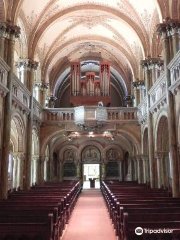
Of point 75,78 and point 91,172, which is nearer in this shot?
point 75,78

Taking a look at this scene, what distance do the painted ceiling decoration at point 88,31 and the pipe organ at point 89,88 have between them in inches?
86.6

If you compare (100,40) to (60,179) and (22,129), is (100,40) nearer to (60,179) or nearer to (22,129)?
(22,129)

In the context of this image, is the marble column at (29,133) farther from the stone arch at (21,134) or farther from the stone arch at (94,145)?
the stone arch at (94,145)

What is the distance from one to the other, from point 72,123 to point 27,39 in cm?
701

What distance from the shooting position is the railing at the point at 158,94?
1392 cm

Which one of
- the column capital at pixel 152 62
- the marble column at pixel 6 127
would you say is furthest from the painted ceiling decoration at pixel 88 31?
the marble column at pixel 6 127

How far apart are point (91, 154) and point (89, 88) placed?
25.8 ft

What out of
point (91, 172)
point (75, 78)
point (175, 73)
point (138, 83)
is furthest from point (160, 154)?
point (91, 172)

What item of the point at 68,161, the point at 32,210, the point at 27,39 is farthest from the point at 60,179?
the point at 32,210

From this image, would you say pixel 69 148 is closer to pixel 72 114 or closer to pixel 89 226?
pixel 72 114

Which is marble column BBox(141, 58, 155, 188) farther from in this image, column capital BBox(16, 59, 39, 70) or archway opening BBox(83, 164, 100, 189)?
archway opening BBox(83, 164, 100, 189)

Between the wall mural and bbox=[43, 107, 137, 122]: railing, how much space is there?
8.36 m

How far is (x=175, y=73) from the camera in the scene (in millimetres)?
12023

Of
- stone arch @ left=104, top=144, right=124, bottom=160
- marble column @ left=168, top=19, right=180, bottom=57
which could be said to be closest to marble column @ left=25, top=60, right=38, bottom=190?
marble column @ left=168, top=19, right=180, bottom=57
